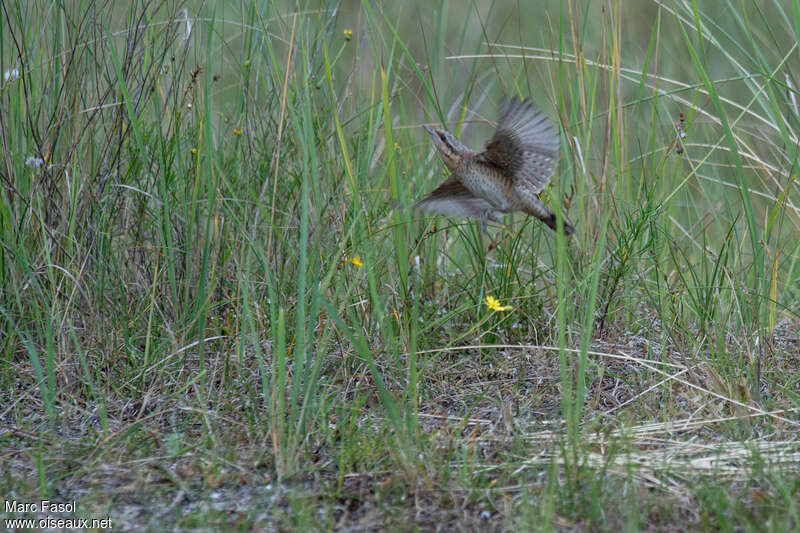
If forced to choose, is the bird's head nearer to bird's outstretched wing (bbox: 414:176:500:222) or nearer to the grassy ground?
bird's outstretched wing (bbox: 414:176:500:222)

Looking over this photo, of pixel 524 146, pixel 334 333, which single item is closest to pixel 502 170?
pixel 524 146

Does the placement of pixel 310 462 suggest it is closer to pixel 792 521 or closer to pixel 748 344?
pixel 792 521

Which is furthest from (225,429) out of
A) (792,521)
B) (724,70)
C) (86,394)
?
(724,70)

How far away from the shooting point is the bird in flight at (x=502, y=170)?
2.26 metres

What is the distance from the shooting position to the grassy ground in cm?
197

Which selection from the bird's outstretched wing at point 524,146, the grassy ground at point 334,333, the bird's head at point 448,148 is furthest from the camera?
the bird's head at point 448,148

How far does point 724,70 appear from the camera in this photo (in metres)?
6.05

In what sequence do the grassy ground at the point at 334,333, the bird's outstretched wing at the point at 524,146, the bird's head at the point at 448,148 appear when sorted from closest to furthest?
the grassy ground at the point at 334,333, the bird's outstretched wing at the point at 524,146, the bird's head at the point at 448,148

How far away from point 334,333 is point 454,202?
→ 22.6 inches

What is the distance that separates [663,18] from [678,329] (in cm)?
397

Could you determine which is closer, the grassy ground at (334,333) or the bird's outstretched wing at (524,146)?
the grassy ground at (334,333)

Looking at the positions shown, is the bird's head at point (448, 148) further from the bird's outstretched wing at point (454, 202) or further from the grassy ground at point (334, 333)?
the grassy ground at point (334, 333)

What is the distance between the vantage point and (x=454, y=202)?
2500mm

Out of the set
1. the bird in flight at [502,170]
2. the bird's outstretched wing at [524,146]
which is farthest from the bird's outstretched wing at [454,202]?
the bird's outstretched wing at [524,146]
